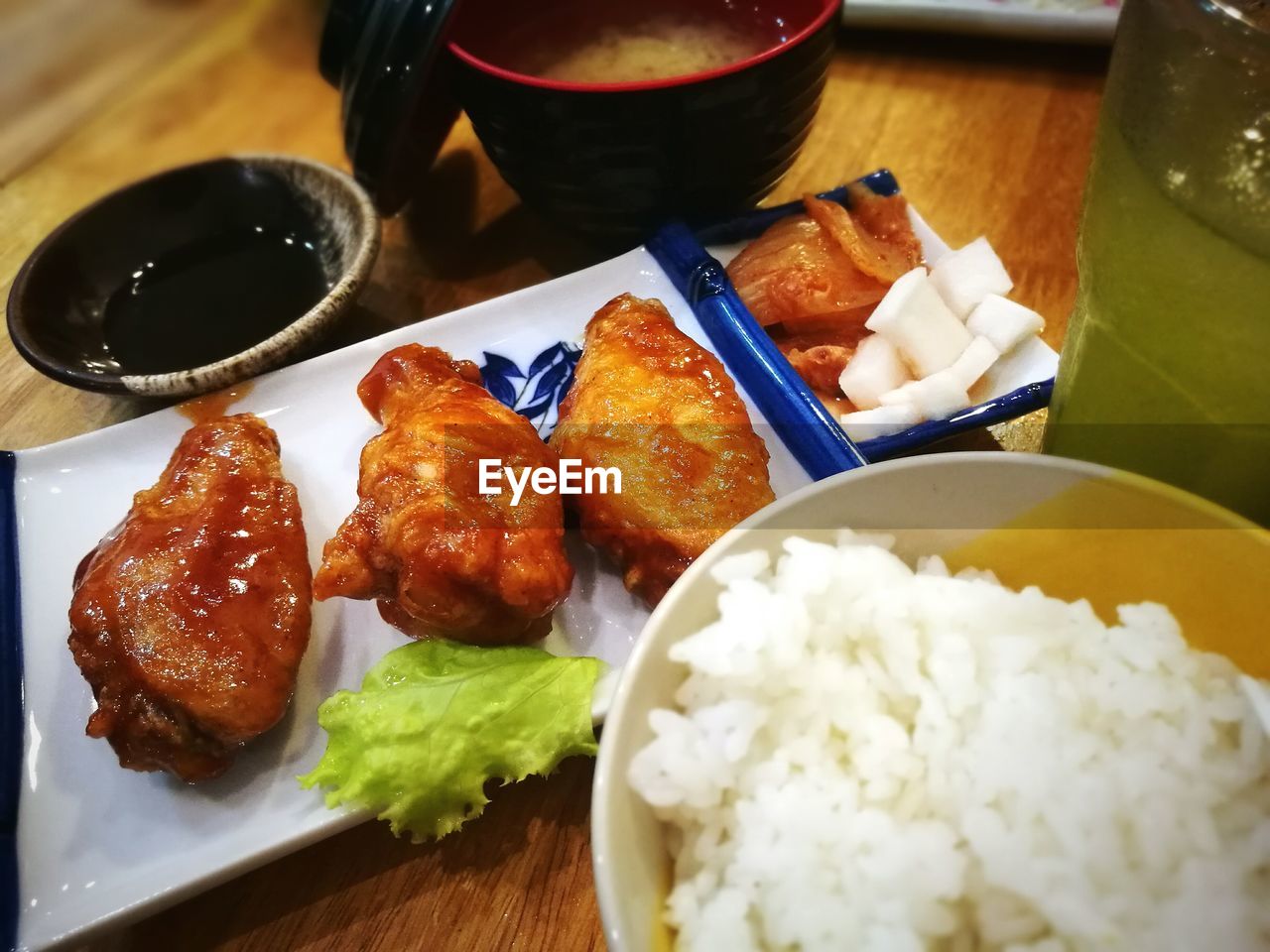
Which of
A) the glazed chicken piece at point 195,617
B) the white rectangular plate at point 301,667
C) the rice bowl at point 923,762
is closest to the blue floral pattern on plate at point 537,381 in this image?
the white rectangular plate at point 301,667

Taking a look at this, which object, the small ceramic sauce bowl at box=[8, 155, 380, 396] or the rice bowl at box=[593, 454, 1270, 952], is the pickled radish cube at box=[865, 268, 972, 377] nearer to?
the rice bowl at box=[593, 454, 1270, 952]

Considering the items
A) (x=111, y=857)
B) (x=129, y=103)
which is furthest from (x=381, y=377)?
(x=129, y=103)

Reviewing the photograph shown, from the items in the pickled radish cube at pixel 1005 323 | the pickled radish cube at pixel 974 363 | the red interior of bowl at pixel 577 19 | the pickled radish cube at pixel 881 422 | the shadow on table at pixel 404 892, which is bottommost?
the shadow on table at pixel 404 892

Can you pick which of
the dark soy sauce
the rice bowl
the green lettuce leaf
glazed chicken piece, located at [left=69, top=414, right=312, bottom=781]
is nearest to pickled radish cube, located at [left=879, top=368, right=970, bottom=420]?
the rice bowl

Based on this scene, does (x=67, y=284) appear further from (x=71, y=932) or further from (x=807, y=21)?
(x=807, y=21)

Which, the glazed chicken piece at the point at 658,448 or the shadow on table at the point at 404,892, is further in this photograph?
the glazed chicken piece at the point at 658,448

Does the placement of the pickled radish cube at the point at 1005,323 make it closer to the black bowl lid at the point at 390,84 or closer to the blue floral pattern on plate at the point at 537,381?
the blue floral pattern on plate at the point at 537,381

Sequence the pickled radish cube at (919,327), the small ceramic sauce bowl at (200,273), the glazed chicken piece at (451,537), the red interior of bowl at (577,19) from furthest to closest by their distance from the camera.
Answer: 1. the red interior of bowl at (577,19)
2. the small ceramic sauce bowl at (200,273)
3. the pickled radish cube at (919,327)
4. the glazed chicken piece at (451,537)
